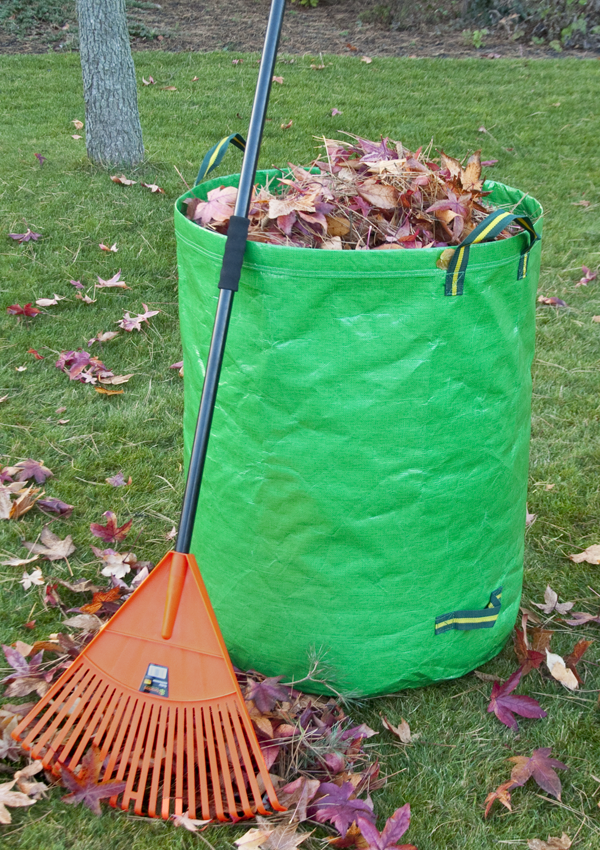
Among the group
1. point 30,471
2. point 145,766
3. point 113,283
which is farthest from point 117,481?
point 113,283

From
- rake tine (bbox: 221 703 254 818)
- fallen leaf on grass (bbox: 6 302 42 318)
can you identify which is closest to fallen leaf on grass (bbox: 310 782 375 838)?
rake tine (bbox: 221 703 254 818)

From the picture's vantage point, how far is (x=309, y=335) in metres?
1.45

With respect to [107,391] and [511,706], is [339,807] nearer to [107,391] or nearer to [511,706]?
[511,706]

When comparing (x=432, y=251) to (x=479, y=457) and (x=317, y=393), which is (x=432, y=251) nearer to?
(x=317, y=393)

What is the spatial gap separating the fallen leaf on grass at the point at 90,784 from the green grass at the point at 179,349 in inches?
1.8

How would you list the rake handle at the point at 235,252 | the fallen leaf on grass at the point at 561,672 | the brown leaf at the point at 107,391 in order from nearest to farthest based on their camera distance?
the rake handle at the point at 235,252, the fallen leaf on grass at the point at 561,672, the brown leaf at the point at 107,391

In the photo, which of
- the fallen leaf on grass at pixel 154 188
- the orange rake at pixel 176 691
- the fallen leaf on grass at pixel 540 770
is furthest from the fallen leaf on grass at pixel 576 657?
the fallen leaf on grass at pixel 154 188

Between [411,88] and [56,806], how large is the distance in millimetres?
6576

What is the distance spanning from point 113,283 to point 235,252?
253 cm

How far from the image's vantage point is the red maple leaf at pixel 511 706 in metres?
1.80

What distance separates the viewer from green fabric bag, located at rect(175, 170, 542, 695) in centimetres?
144

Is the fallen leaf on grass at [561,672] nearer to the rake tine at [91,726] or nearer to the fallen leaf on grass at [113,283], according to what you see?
the rake tine at [91,726]

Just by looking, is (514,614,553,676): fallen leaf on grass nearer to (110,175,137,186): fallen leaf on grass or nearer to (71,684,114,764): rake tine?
(71,684,114,764): rake tine

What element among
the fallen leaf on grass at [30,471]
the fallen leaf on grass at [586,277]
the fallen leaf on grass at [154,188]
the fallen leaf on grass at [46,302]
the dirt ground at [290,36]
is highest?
the dirt ground at [290,36]
